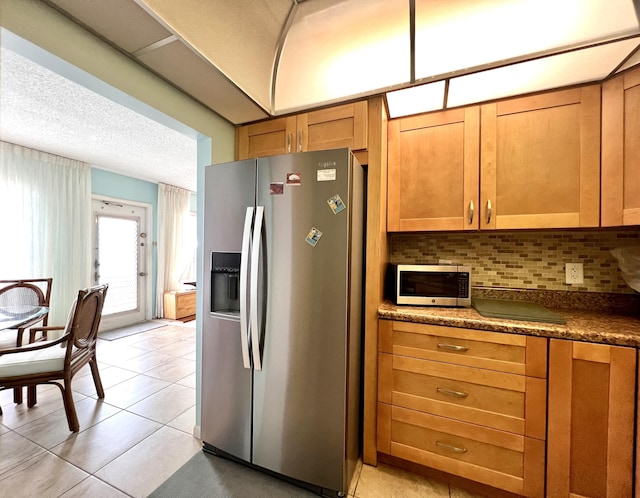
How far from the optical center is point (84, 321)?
1.96 metres

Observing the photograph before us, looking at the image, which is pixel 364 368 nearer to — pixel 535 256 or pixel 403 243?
pixel 403 243

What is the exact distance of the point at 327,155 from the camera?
4.22 ft

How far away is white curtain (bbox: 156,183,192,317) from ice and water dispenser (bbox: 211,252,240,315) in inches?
155

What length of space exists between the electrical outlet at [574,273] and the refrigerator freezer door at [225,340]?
6.49 feet

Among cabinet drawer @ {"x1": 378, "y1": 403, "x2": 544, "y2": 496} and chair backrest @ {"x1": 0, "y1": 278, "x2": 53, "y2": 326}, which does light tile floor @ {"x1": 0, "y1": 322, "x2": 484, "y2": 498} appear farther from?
chair backrest @ {"x1": 0, "y1": 278, "x2": 53, "y2": 326}

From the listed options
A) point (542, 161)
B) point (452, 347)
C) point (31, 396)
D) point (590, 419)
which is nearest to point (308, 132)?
point (542, 161)

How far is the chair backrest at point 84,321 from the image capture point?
183 cm

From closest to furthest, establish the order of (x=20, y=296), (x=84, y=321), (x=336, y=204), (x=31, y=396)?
(x=336, y=204) → (x=84, y=321) → (x=31, y=396) → (x=20, y=296)

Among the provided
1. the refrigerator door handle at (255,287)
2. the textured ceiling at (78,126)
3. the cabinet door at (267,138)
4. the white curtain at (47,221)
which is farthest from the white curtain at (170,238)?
the refrigerator door handle at (255,287)

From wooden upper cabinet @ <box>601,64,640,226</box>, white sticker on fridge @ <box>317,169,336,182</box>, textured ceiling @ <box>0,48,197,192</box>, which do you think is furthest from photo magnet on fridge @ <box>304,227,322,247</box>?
textured ceiling @ <box>0,48,197,192</box>

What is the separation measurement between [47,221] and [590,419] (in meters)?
5.26

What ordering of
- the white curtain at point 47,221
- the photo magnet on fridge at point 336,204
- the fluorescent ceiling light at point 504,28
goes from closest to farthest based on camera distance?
the fluorescent ceiling light at point 504,28
the photo magnet on fridge at point 336,204
the white curtain at point 47,221

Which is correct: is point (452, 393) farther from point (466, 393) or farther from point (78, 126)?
point (78, 126)

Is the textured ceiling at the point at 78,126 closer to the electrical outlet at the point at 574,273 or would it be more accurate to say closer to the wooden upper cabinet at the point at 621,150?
the wooden upper cabinet at the point at 621,150
